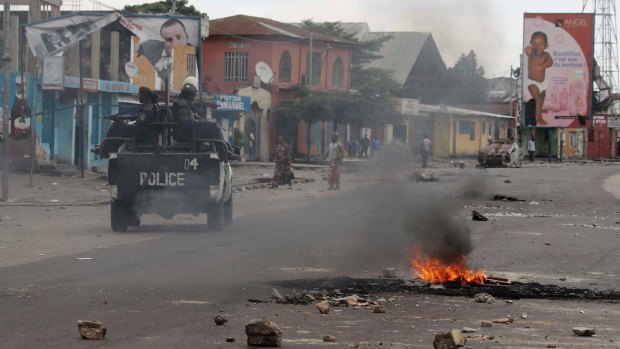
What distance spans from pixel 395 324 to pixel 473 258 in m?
6.45

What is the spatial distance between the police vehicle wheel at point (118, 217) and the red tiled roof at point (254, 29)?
4655cm

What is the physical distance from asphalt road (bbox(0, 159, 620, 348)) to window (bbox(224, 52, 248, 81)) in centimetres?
3931

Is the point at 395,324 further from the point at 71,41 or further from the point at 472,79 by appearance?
the point at 71,41

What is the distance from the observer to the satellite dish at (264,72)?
209ft

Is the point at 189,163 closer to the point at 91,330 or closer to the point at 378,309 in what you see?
the point at 378,309

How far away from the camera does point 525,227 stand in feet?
72.3

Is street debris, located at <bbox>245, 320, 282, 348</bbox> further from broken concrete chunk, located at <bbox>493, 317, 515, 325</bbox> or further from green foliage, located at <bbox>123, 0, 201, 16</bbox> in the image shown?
green foliage, located at <bbox>123, 0, 201, 16</bbox>

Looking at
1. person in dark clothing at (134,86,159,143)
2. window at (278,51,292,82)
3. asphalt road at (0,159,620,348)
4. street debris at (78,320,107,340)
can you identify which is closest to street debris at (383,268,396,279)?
asphalt road at (0,159,620,348)

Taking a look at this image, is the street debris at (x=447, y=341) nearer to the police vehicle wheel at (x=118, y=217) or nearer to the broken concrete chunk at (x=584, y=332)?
the broken concrete chunk at (x=584, y=332)

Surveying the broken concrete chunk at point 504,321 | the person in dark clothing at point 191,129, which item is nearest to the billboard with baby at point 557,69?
the person in dark clothing at point 191,129

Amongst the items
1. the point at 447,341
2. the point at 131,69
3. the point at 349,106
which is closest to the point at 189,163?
the point at 447,341

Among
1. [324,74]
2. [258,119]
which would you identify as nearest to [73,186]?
[258,119]

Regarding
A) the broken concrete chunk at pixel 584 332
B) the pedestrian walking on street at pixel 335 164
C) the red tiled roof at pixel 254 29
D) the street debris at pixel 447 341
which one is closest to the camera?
the street debris at pixel 447 341

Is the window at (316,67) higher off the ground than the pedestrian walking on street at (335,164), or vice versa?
the window at (316,67)
